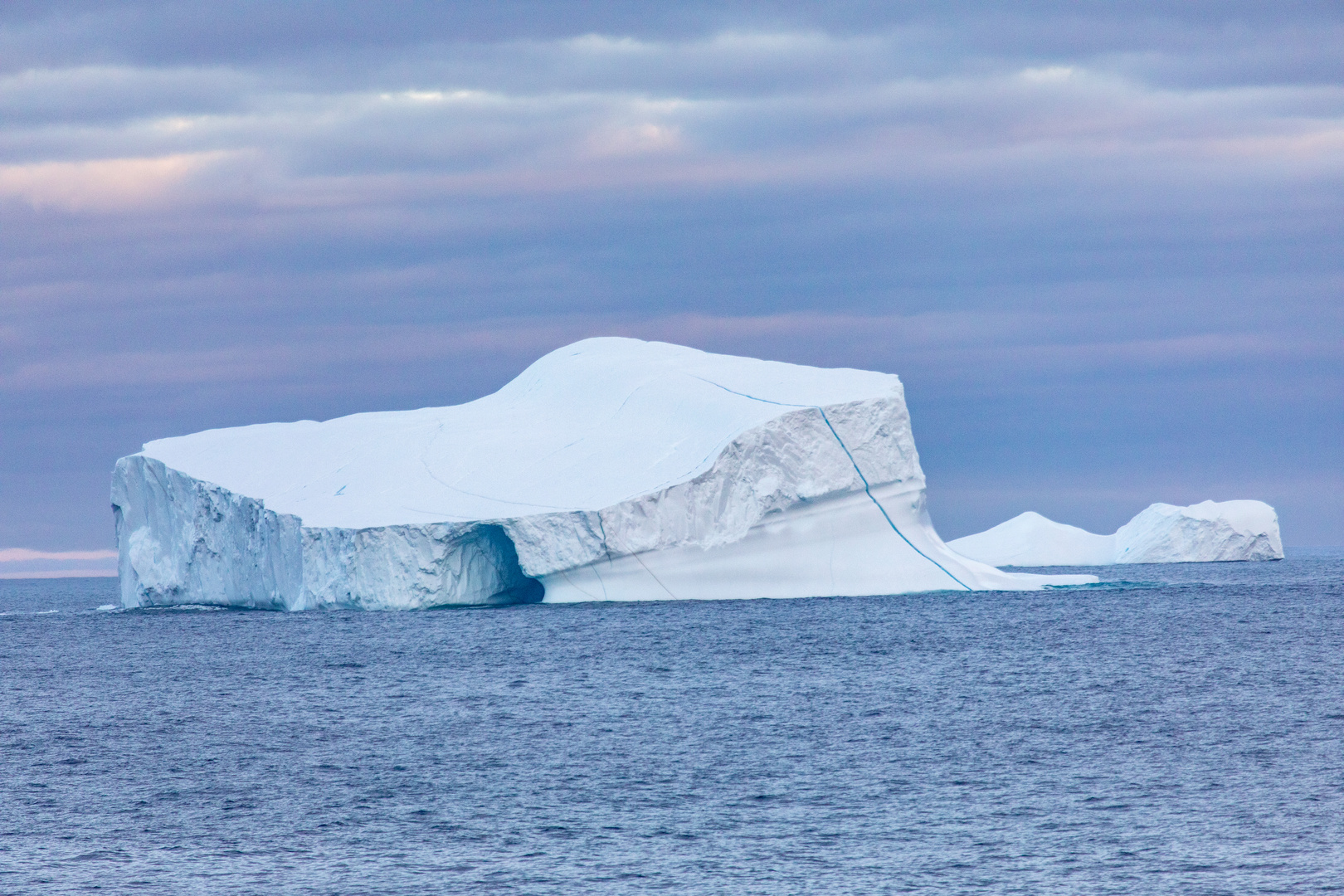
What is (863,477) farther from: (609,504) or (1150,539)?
(1150,539)

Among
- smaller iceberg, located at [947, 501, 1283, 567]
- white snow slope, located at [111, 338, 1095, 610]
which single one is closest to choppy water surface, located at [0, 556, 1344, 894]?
white snow slope, located at [111, 338, 1095, 610]

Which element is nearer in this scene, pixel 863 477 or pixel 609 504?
pixel 609 504

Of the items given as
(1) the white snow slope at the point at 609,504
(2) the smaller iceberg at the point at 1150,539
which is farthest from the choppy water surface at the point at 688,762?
(2) the smaller iceberg at the point at 1150,539

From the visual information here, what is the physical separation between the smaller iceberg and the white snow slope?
23.0 metres

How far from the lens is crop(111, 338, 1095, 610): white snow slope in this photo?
85.9 feet

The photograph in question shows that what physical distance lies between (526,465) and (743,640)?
17.9 ft

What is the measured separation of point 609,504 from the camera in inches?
1011

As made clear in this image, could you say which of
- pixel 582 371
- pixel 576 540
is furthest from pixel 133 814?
pixel 582 371

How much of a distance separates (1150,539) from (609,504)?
107ft

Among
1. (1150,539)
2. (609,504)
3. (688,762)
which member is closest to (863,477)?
(609,504)

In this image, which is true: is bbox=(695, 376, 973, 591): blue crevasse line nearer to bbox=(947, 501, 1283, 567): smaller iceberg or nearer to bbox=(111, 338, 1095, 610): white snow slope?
bbox=(111, 338, 1095, 610): white snow slope

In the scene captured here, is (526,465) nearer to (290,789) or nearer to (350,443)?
(350,443)

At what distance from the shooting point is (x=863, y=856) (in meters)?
10.7

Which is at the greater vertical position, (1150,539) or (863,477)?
(863,477)
